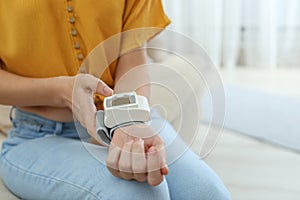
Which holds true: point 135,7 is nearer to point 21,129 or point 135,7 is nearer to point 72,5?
point 72,5

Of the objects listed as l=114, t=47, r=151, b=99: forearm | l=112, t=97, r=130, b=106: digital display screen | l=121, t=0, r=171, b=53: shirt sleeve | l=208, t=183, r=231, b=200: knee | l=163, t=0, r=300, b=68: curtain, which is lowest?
l=163, t=0, r=300, b=68: curtain

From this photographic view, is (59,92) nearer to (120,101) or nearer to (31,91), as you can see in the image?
(31,91)

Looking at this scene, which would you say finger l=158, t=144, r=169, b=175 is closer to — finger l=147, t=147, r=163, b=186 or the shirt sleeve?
finger l=147, t=147, r=163, b=186

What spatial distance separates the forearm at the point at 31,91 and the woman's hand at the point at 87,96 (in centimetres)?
5

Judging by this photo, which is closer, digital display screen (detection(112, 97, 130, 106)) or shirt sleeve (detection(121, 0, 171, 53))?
digital display screen (detection(112, 97, 130, 106))

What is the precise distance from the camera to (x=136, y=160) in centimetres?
83

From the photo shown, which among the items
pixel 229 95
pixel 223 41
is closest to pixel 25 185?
pixel 229 95

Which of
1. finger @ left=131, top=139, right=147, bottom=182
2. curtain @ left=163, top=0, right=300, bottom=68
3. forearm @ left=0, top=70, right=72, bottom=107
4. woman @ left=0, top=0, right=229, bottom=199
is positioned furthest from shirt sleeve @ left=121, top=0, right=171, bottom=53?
curtain @ left=163, top=0, right=300, bottom=68

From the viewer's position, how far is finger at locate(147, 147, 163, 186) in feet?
2.75

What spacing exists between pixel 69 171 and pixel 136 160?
139mm

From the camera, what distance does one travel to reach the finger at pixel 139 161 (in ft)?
2.74

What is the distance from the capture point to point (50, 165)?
94 cm

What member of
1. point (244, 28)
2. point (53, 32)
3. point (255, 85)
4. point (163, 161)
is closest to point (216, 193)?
point (163, 161)


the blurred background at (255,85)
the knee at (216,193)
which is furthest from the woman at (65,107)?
the blurred background at (255,85)
